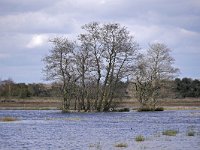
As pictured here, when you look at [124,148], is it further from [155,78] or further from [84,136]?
[155,78]

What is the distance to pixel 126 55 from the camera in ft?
252

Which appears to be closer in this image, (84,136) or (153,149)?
(153,149)

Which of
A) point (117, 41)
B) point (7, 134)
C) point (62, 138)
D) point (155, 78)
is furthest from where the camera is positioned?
point (155, 78)

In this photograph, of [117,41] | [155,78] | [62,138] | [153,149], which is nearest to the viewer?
[153,149]

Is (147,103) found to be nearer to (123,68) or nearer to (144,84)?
(144,84)

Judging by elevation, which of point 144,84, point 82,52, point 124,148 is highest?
point 82,52

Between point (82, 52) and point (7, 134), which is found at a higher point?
point (82, 52)

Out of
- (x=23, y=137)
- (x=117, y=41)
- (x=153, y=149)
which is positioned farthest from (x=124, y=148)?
(x=117, y=41)

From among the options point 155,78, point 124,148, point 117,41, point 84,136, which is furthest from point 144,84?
point 124,148

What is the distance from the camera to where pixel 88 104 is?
254ft

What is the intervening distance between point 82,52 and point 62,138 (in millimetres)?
44741

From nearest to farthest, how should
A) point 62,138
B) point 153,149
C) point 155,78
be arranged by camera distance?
point 153,149 < point 62,138 < point 155,78

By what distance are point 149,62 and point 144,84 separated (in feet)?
14.5

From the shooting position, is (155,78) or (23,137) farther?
(155,78)
